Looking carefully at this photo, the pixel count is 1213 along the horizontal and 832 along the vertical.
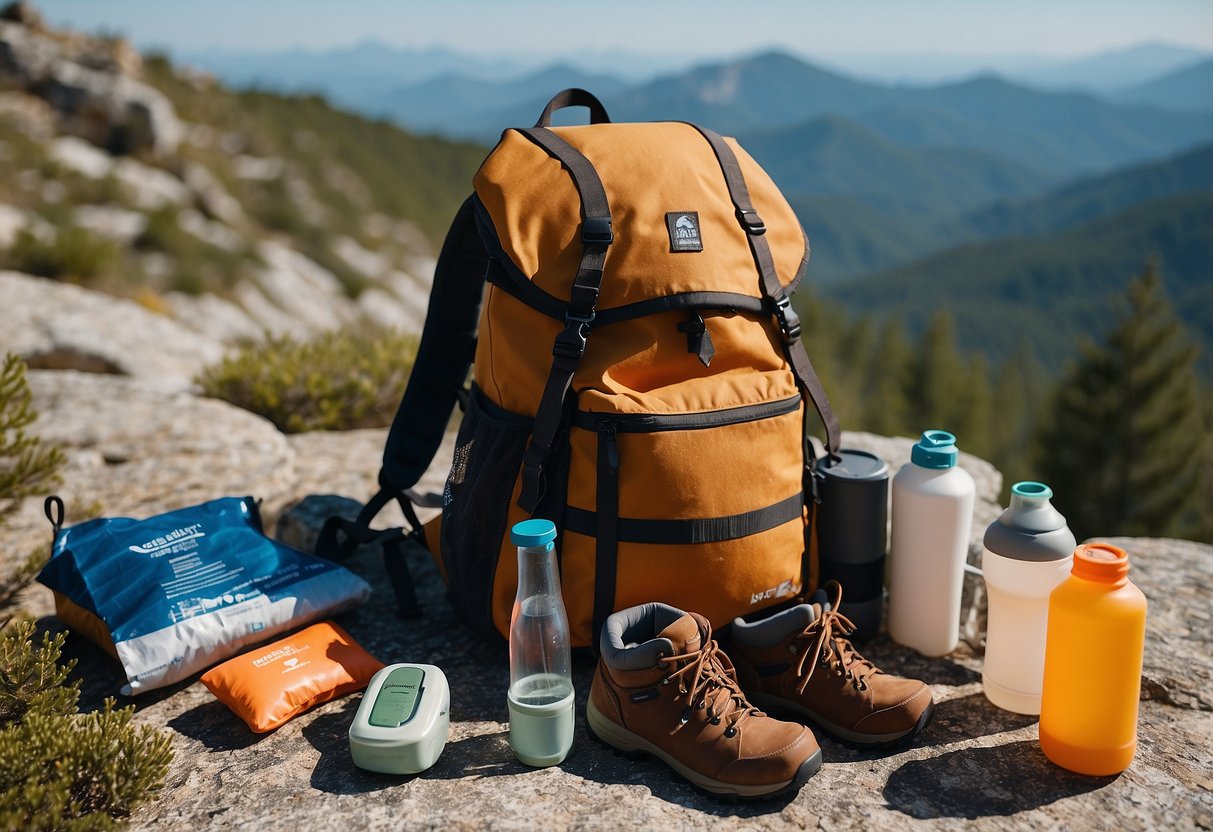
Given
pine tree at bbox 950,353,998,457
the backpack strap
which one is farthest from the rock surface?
pine tree at bbox 950,353,998,457

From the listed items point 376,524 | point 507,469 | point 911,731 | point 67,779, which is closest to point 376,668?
point 507,469

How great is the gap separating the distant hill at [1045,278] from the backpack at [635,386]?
16595 cm

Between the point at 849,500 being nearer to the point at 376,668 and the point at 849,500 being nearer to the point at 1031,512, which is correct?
the point at 1031,512

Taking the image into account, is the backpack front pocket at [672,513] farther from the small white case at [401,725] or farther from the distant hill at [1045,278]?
the distant hill at [1045,278]

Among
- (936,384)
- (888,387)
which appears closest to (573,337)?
(936,384)

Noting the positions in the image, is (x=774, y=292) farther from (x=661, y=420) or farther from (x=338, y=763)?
(x=338, y=763)

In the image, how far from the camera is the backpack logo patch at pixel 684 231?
2924 mm

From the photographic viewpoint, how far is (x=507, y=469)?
2980 mm

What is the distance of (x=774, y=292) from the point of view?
3.06 metres

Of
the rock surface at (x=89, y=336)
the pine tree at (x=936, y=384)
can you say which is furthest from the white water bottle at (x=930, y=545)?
the pine tree at (x=936, y=384)

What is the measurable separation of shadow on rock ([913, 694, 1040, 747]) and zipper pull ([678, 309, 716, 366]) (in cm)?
131

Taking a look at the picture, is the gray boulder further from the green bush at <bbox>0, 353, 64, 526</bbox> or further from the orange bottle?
the orange bottle

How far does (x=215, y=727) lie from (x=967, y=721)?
90.4 inches

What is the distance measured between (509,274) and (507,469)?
0.63 metres
